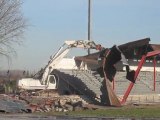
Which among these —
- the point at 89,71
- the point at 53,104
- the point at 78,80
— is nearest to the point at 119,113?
the point at 53,104

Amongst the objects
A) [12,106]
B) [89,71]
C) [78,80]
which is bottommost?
[12,106]

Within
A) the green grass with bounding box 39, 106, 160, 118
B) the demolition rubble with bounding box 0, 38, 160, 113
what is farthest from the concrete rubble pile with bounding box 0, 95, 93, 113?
the green grass with bounding box 39, 106, 160, 118

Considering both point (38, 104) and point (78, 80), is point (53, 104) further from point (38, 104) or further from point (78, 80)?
point (78, 80)

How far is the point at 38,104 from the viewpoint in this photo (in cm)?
3638

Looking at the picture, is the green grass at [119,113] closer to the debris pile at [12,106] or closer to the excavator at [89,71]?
the debris pile at [12,106]

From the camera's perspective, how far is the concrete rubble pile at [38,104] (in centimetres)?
3338

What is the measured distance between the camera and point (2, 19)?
181 ft

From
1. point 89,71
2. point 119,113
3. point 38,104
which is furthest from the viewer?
point 89,71

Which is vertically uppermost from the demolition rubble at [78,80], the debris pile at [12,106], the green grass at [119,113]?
the demolition rubble at [78,80]

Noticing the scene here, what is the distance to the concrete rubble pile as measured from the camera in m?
33.4

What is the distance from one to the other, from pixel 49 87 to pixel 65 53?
3.61 metres

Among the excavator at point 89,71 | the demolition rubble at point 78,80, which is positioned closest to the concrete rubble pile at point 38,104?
the demolition rubble at point 78,80

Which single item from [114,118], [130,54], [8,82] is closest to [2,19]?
[8,82]

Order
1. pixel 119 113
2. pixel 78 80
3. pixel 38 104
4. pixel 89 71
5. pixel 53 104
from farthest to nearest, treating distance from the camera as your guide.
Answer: pixel 89 71, pixel 78 80, pixel 53 104, pixel 38 104, pixel 119 113
